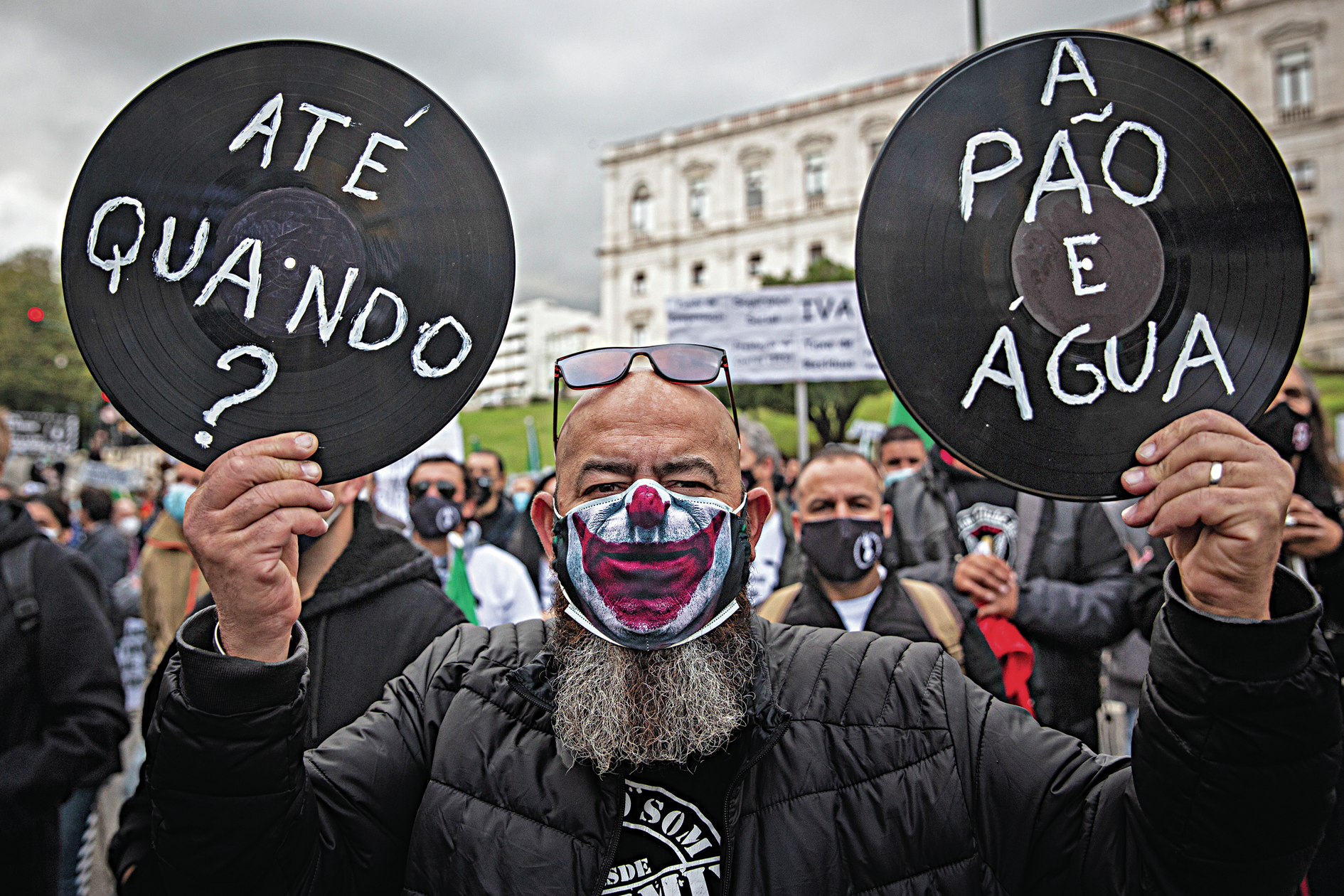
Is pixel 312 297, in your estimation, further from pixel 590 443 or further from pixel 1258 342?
pixel 1258 342

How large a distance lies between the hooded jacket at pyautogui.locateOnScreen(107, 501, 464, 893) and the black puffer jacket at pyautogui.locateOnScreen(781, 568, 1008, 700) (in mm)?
1321

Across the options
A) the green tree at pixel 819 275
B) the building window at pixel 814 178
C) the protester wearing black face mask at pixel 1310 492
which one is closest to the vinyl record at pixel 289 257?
the protester wearing black face mask at pixel 1310 492

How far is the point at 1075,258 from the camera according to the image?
1.49m

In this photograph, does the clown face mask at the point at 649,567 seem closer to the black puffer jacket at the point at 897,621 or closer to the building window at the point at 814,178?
the black puffer jacket at the point at 897,621

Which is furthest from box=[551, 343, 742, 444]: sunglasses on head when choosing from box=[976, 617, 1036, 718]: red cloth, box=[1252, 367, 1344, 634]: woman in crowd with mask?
box=[1252, 367, 1344, 634]: woman in crowd with mask

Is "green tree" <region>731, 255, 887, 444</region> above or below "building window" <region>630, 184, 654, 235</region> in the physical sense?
below

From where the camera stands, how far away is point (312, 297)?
1.52 m

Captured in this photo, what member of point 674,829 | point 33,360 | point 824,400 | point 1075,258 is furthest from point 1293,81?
point 33,360

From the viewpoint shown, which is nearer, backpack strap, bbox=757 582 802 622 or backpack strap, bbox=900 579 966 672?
backpack strap, bbox=900 579 966 672

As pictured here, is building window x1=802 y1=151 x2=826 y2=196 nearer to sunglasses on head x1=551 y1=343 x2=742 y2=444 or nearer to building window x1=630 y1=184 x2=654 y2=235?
building window x1=630 y1=184 x2=654 y2=235

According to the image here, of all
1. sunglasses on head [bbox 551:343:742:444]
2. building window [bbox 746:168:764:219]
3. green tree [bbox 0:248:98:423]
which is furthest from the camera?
building window [bbox 746:168:764:219]

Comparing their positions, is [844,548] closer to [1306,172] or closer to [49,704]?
[49,704]

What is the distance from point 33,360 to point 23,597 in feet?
182

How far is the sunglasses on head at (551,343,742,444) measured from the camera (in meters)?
1.98
